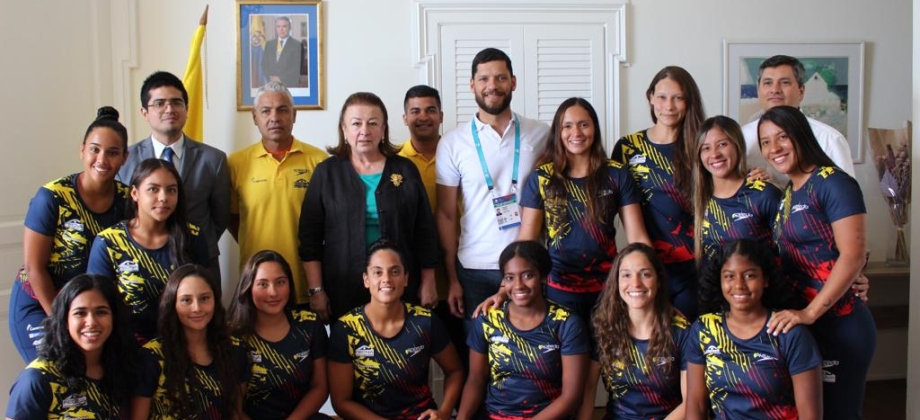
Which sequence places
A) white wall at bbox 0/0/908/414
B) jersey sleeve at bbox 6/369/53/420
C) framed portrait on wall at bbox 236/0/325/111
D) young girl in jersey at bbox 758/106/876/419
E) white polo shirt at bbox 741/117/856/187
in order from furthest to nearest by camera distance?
framed portrait on wall at bbox 236/0/325/111 → white wall at bbox 0/0/908/414 → white polo shirt at bbox 741/117/856/187 → young girl in jersey at bbox 758/106/876/419 → jersey sleeve at bbox 6/369/53/420

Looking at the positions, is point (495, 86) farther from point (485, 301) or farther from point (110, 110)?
point (110, 110)

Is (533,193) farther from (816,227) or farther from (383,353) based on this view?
(816,227)

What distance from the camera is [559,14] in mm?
4336

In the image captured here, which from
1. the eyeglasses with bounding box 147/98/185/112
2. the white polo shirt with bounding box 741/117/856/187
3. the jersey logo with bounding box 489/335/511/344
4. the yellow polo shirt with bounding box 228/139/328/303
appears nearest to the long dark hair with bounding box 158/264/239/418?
the yellow polo shirt with bounding box 228/139/328/303

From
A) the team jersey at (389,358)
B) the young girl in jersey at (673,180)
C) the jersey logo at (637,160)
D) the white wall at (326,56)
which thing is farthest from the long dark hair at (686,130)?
the white wall at (326,56)

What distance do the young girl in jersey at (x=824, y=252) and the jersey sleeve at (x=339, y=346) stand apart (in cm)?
147

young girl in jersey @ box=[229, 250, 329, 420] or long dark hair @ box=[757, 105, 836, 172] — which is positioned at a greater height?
long dark hair @ box=[757, 105, 836, 172]

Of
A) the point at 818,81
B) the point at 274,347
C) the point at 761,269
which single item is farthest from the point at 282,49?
the point at 818,81

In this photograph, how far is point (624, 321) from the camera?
2748 mm

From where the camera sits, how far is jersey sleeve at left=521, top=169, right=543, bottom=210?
2973 millimetres

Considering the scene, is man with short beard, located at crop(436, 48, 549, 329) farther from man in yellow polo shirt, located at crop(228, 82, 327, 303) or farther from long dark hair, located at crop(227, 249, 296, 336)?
long dark hair, located at crop(227, 249, 296, 336)

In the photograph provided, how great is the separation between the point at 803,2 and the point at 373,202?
2.98 m

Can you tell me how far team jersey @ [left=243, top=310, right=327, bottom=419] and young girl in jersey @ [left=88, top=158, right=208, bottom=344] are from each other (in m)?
0.35

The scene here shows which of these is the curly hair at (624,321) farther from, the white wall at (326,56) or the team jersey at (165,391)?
the white wall at (326,56)
